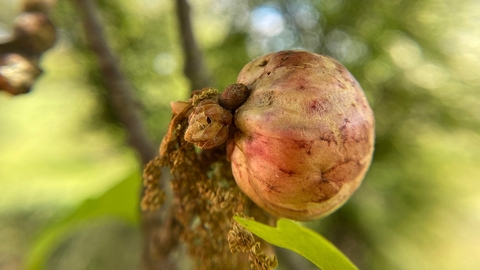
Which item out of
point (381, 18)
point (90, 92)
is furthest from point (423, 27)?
point (90, 92)

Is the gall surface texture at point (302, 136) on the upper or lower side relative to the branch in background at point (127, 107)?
upper

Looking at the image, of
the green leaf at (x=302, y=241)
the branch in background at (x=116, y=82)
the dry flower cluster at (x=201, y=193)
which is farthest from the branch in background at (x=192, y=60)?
the green leaf at (x=302, y=241)

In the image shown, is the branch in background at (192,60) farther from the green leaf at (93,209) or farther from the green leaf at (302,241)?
the green leaf at (302,241)

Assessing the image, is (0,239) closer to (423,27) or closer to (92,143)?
(92,143)

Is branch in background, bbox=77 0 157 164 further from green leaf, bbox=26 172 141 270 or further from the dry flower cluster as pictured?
the dry flower cluster

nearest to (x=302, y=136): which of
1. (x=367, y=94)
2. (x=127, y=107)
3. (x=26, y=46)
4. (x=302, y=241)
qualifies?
(x=302, y=241)

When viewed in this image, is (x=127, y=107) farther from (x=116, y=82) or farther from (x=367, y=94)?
(x=367, y=94)
